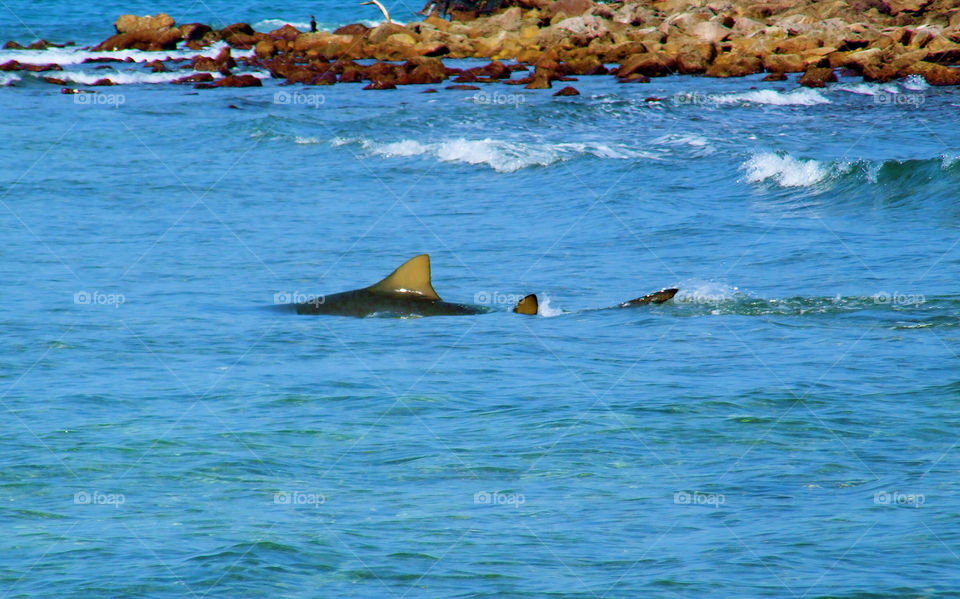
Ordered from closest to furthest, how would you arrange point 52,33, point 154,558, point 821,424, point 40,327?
point 154,558
point 821,424
point 40,327
point 52,33

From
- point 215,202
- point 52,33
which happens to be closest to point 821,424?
point 215,202

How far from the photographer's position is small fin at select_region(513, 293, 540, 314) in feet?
Result: 32.7

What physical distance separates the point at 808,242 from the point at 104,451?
9.08 metres

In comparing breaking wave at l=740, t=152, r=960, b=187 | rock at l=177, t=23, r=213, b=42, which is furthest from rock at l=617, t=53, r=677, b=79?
rock at l=177, t=23, r=213, b=42

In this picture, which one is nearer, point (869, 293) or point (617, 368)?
point (617, 368)

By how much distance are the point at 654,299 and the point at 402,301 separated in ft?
7.31

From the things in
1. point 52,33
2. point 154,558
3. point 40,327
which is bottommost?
point 52,33

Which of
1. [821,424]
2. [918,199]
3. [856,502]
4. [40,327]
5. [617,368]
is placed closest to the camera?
[856,502]

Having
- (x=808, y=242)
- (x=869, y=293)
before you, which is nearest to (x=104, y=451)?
(x=869, y=293)

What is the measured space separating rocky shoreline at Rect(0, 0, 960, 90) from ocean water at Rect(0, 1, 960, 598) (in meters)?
14.7

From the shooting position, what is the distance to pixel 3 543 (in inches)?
209

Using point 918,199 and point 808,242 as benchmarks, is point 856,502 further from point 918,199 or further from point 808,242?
point 918,199

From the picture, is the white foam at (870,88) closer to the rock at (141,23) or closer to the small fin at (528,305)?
the small fin at (528,305)

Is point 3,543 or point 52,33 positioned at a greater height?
point 3,543
